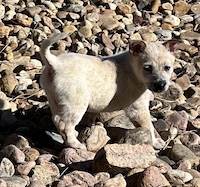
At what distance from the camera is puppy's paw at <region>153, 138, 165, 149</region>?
572 centimetres

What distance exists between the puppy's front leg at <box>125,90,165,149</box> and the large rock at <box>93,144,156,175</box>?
74 centimetres

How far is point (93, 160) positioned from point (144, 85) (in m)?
1.11

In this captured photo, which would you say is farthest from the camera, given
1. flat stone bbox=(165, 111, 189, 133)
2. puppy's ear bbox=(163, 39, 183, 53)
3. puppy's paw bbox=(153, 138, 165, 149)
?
flat stone bbox=(165, 111, 189, 133)

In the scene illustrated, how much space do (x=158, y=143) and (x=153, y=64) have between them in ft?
2.33

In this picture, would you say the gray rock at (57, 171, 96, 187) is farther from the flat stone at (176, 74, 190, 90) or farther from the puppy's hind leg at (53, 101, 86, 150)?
the flat stone at (176, 74, 190, 90)

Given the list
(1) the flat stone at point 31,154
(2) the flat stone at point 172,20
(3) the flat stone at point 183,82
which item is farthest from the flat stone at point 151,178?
(2) the flat stone at point 172,20

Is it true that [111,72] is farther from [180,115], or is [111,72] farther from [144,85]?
[180,115]

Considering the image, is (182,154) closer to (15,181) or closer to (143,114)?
(143,114)

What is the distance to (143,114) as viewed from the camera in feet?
19.3

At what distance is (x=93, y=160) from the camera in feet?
16.5

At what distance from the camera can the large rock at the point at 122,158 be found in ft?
15.9

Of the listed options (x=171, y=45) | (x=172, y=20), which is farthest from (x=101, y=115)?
(x=172, y=20)

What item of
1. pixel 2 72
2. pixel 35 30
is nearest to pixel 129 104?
pixel 2 72

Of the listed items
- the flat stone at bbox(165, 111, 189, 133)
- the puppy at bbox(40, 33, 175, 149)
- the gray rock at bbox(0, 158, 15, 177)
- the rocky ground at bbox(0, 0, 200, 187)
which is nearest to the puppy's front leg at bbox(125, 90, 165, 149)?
the puppy at bbox(40, 33, 175, 149)
